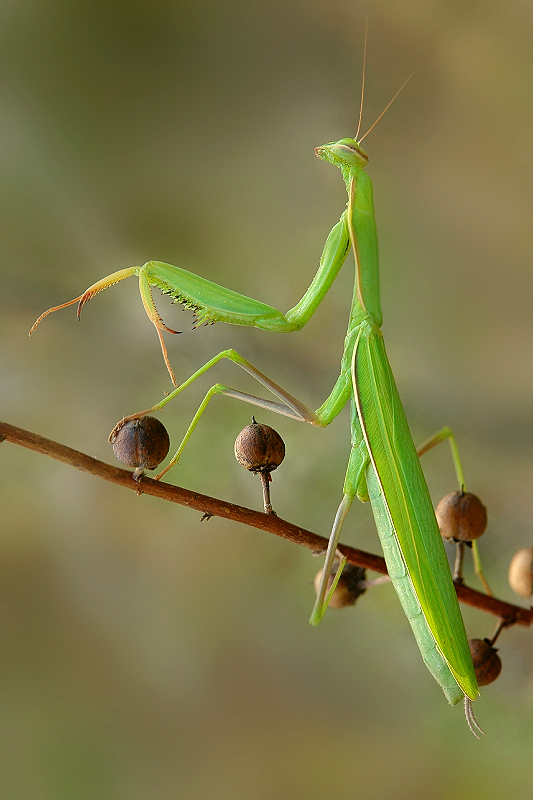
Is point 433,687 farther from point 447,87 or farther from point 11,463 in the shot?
point 447,87

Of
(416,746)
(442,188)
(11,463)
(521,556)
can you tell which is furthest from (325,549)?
(442,188)

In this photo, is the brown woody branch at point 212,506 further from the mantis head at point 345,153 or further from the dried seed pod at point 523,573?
the mantis head at point 345,153

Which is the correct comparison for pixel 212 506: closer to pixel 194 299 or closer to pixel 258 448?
pixel 258 448

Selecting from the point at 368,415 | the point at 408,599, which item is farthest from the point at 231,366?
the point at 408,599

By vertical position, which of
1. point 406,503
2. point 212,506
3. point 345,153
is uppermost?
point 345,153

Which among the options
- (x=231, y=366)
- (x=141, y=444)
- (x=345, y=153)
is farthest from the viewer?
(x=231, y=366)

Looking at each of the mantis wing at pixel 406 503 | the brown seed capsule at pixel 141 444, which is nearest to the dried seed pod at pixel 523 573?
the mantis wing at pixel 406 503

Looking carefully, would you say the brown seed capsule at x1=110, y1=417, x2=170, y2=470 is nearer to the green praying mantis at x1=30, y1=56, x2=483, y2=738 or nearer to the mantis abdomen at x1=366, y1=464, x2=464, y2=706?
the green praying mantis at x1=30, y1=56, x2=483, y2=738
